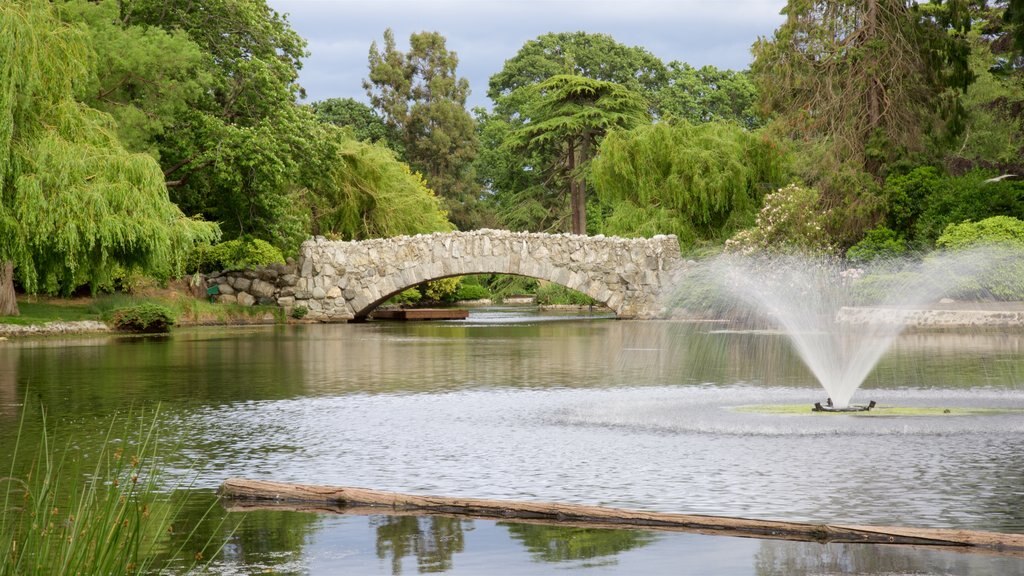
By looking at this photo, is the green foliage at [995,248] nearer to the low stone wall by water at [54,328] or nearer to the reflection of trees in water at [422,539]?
the low stone wall by water at [54,328]

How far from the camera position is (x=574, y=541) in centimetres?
773

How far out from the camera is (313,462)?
1091 cm

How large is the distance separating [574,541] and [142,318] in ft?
97.5

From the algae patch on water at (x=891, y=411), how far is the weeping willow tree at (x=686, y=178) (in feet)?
109

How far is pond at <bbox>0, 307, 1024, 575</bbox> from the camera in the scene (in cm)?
744

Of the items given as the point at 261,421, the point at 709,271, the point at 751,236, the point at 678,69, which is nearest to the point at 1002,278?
the point at 751,236

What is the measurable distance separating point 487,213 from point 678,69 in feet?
50.9

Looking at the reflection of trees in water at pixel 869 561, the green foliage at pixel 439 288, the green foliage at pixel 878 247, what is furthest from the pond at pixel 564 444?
the green foliage at pixel 439 288

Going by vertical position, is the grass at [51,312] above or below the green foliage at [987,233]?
below

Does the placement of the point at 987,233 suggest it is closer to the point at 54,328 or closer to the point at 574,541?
the point at 54,328

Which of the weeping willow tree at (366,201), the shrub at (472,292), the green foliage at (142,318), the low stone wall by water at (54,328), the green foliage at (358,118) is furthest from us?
the green foliage at (358,118)

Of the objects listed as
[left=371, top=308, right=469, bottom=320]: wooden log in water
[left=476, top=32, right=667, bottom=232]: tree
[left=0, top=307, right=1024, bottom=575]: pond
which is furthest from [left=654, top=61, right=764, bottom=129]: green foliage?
[left=0, top=307, right=1024, bottom=575]: pond

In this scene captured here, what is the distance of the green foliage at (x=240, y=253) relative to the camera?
1692 inches

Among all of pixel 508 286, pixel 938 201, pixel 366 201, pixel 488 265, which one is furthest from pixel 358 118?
pixel 938 201
